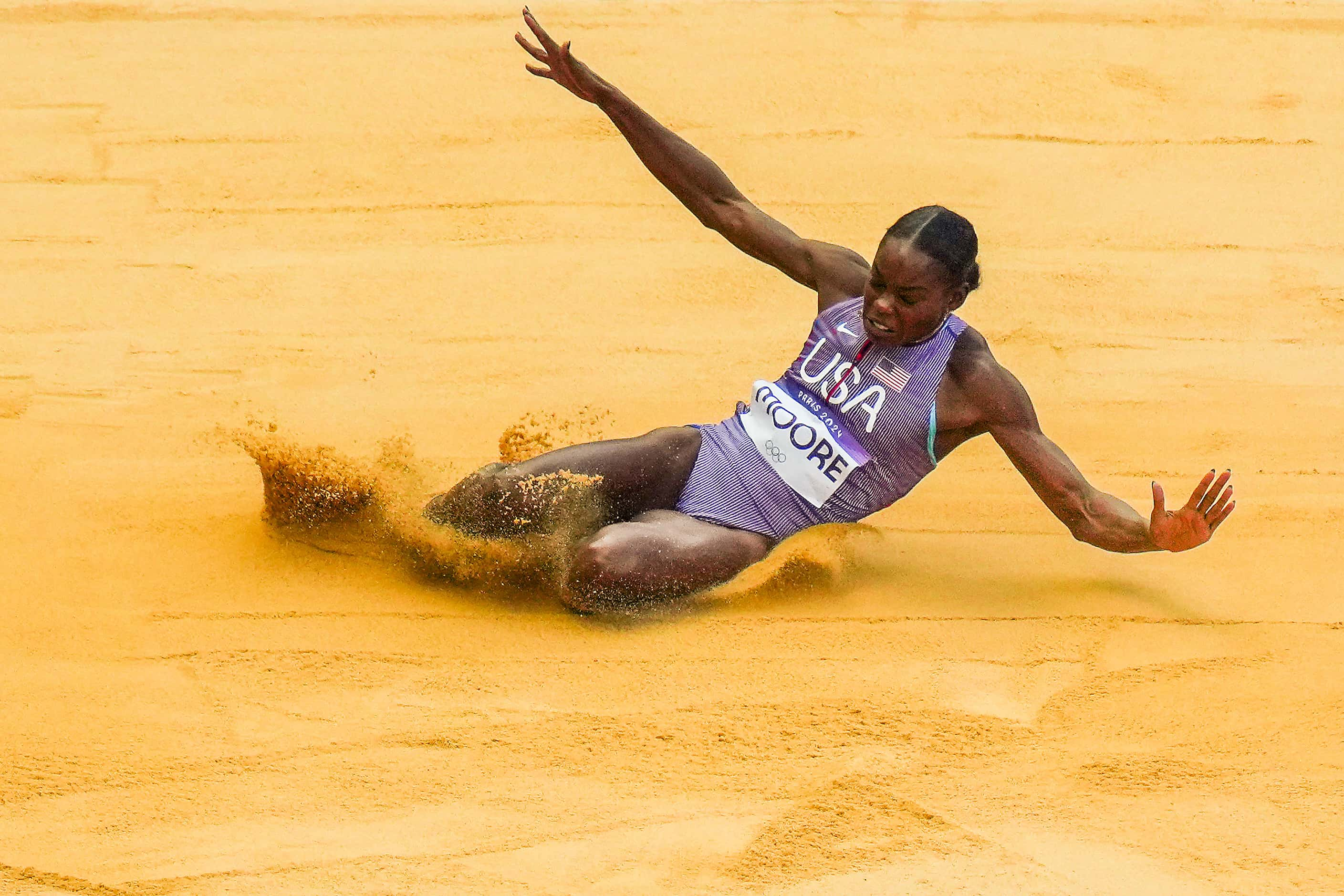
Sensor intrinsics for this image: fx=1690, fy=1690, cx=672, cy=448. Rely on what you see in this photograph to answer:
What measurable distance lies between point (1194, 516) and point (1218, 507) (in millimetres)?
59

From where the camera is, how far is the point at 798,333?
18.0ft

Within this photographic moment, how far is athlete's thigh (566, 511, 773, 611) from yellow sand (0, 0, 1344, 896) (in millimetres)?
89

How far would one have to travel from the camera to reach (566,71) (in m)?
4.33

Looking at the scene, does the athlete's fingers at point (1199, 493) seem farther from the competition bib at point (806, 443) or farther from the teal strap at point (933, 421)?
the competition bib at point (806, 443)

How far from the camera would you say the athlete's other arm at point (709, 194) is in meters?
4.34

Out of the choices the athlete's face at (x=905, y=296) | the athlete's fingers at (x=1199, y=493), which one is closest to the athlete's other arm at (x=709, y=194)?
the athlete's face at (x=905, y=296)

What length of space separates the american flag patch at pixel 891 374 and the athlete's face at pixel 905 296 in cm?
5

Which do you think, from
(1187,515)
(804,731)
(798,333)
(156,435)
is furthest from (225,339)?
(1187,515)

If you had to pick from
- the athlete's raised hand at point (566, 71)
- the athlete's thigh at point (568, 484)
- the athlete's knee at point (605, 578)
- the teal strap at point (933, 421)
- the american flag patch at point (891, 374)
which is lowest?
the athlete's knee at point (605, 578)

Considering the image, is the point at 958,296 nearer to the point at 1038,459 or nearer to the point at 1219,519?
the point at 1038,459

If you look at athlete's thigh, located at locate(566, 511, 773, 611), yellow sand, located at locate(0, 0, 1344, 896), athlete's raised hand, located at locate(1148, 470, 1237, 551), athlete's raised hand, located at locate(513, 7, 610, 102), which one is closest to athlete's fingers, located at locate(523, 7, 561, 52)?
athlete's raised hand, located at locate(513, 7, 610, 102)

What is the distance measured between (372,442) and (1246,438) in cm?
258

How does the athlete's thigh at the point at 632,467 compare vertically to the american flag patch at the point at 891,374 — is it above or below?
below

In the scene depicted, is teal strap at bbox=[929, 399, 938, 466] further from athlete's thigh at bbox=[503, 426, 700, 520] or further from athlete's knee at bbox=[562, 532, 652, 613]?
athlete's knee at bbox=[562, 532, 652, 613]
